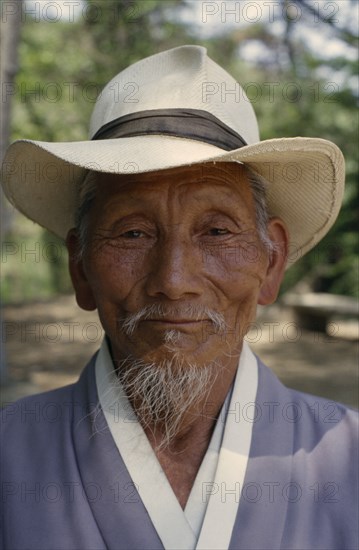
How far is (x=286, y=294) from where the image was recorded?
38.8 feet

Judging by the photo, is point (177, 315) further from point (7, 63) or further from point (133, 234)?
point (7, 63)

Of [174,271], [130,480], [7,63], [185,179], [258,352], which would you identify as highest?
[7,63]

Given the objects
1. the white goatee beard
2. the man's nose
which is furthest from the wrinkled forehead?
the white goatee beard

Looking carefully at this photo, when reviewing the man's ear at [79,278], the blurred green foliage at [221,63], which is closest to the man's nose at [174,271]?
the man's ear at [79,278]

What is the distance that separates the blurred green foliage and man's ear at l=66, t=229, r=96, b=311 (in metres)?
4.61

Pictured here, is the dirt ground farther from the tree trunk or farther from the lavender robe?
the lavender robe

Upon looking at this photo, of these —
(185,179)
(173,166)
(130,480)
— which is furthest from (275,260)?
(130,480)

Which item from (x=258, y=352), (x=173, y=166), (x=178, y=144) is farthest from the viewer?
(x=258, y=352)

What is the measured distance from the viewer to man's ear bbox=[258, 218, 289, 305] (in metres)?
1.86

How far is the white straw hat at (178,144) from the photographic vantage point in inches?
62.2

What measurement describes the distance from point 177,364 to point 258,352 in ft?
23.3

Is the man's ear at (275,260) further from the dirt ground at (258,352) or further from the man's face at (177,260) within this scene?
the dirt ground at (258,352)

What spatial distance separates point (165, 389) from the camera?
169 cm

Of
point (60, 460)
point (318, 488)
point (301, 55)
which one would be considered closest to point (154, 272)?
point (60, 460)
